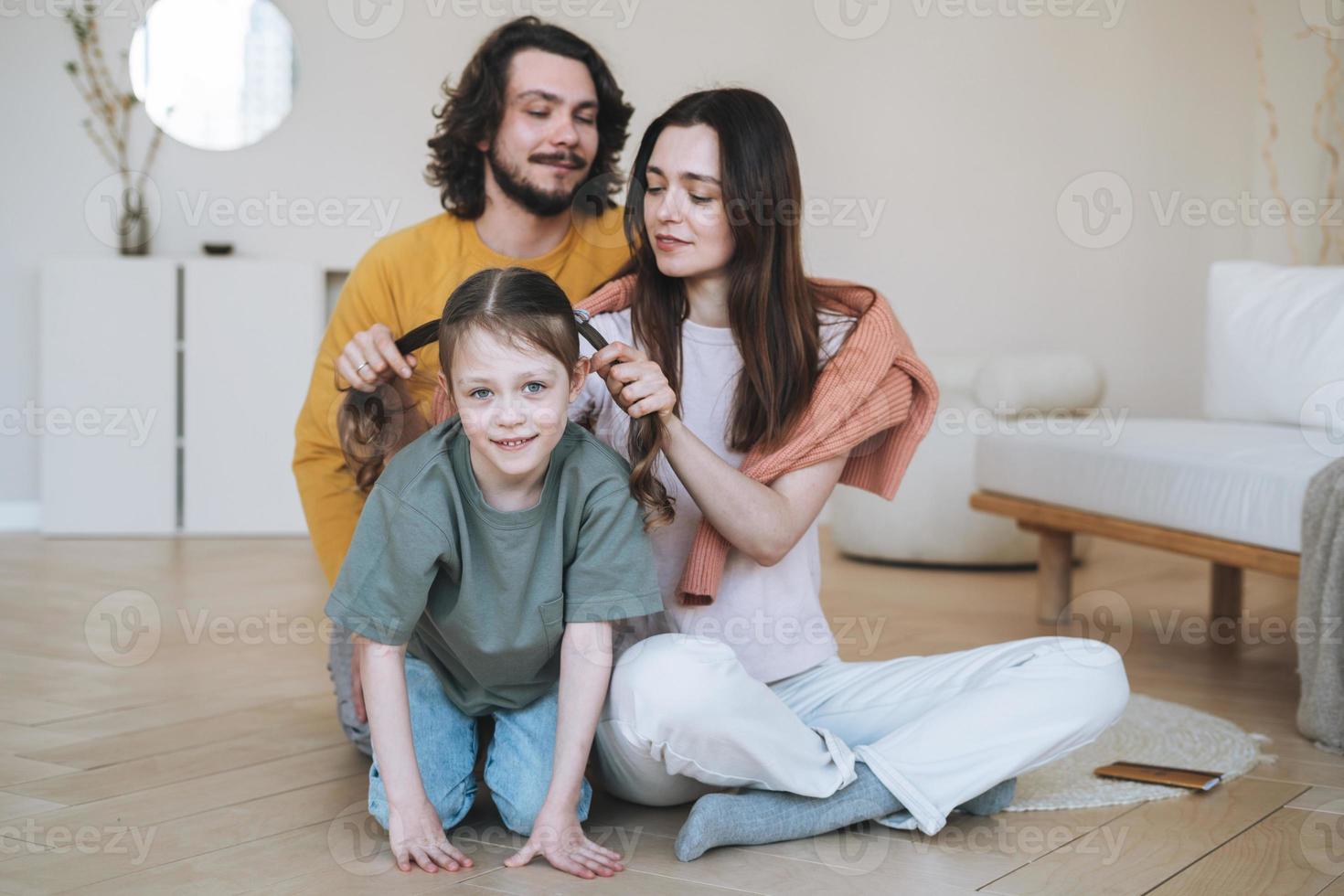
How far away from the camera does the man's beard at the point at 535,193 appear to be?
6.78ft

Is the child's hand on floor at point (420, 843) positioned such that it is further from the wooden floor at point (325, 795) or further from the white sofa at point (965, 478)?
the white sofa at point (965, 478)

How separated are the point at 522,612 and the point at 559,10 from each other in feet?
11.2

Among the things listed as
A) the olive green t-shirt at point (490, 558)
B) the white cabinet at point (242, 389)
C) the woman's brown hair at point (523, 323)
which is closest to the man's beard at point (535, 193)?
the woman's brown hair at point (523, 323)

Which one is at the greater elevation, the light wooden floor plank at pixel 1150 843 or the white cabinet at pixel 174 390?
the white cabinet at pixel 174 390

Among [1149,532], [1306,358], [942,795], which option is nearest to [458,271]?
[942,795]

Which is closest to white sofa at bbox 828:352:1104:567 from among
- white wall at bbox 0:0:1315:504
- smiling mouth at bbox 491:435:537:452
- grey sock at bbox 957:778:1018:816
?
white wall at bbox 0:0:1315:504

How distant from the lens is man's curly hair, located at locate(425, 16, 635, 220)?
7.09 feet

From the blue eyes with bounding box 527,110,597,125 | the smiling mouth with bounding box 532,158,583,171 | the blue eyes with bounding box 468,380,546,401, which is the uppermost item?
the blue eyes with bounding box 527,110,597,125

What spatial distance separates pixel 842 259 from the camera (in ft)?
15.4

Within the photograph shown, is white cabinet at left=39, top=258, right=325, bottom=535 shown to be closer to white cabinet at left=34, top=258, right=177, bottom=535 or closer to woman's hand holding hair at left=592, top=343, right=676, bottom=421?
white cabinet at left=34, top=258, right=177, bottom=535

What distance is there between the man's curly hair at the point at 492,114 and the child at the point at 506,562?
0.73 metres

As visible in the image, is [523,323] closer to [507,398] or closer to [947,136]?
[507,398]

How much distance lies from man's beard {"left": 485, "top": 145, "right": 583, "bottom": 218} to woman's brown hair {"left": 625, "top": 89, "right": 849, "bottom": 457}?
1.21 feet

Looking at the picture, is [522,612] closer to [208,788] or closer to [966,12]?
[208,788]
